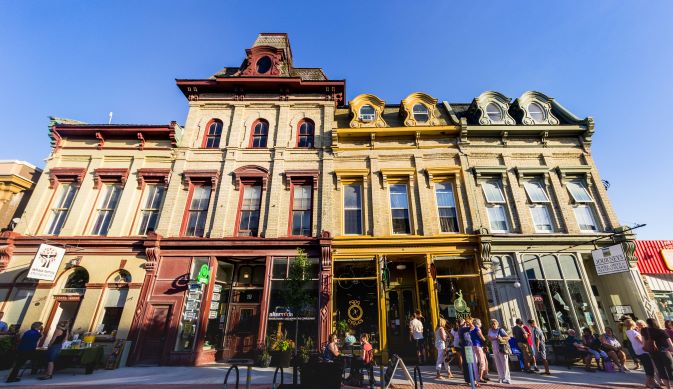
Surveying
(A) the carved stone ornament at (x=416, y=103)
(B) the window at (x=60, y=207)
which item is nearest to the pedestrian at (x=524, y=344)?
(A) the carved stone ornament at (x=416, y=103)

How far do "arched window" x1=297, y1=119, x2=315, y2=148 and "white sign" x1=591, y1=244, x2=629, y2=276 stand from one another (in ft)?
45.7

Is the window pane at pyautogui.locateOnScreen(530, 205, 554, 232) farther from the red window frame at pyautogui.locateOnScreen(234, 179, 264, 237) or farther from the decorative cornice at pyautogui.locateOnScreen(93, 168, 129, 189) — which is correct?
the decorative cornice at pyautogui.locateOnScreen(93, 168, 129, 189)

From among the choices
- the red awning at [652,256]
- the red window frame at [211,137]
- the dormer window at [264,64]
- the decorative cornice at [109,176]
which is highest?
the dormer window at [264,64]

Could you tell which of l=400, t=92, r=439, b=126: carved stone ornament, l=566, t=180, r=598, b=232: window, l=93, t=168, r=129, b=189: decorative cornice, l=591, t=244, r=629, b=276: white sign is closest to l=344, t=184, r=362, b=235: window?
l=400, t=92, r=439, b=126: carved stone ornament

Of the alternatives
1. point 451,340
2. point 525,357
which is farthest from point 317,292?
point 525,357

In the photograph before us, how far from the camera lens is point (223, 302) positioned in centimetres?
1309

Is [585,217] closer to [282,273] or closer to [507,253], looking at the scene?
[507,253]

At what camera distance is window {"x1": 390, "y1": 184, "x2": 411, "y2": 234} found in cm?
1389

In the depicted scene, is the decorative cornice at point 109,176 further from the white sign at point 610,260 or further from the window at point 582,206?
the window at point 582,206

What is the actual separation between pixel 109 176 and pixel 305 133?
10.4m

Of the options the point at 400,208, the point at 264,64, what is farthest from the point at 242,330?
the point at 264,64

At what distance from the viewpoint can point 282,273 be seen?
1286 centimetres

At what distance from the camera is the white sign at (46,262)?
11375 mm

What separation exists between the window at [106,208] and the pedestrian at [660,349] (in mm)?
19979
